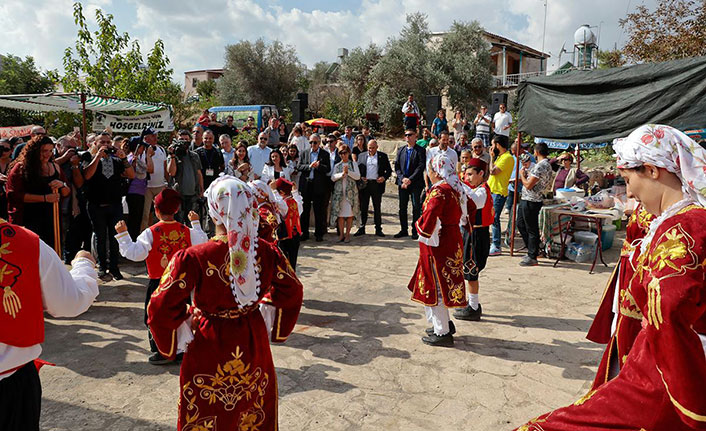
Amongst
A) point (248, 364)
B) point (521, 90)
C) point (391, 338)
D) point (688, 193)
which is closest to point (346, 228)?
point (521, 90)

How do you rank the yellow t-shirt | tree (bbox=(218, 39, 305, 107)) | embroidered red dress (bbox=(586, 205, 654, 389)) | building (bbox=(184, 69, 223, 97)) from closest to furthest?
embroidered red dress (bbox=(586, 205, 654, 389)), the yellow t-shirt, tree (bbox=(218, 39, 305, 107)), building (bbox=(184, 69, 223, 97))

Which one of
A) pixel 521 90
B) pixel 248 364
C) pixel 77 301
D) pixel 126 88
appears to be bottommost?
pixel 248 364

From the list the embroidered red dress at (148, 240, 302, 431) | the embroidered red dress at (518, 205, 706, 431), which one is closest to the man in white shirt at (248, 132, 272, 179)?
the embroidered red dress at (148, 240, 302, 431)

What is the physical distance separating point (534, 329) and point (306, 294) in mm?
2895

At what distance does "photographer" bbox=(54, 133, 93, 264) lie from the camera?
22.4 ft

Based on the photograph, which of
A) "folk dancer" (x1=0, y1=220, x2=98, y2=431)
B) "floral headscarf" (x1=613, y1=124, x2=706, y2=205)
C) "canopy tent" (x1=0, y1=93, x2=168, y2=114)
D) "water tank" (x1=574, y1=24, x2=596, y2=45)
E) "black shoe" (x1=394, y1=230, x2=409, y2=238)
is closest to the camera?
"floral headscarf" (x1=613, y1=124, x2=706, y2=205)

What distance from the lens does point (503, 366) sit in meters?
4.73

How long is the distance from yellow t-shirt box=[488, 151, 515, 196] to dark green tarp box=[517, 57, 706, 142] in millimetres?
563

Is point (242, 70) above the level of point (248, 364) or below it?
above

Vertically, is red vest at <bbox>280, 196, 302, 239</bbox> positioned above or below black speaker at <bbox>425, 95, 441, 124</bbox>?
below

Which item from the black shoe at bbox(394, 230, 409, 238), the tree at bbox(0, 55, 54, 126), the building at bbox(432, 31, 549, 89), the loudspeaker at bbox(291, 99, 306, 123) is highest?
the building at bbox(432, 31, 549, 89)

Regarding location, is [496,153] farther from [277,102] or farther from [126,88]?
[277,102]

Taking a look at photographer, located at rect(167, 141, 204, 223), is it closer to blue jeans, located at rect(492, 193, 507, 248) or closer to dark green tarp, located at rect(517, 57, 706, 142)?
blue jeans, located at rect(492, 193, 507, 248)

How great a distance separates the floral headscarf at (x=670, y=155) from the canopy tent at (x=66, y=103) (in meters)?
10.1
